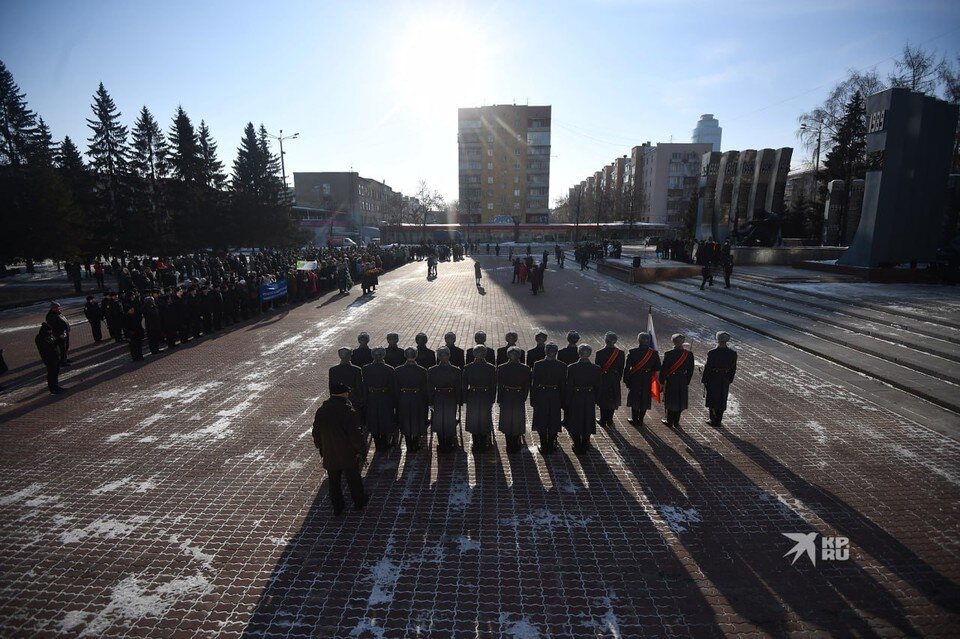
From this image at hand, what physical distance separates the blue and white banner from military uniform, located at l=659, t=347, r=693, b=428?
15268 millimetres

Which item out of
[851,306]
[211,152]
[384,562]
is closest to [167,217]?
[211,152]

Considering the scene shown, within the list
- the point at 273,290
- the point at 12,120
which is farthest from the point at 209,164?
the point at 273,290

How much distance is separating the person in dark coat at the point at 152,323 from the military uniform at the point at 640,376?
37.9ft

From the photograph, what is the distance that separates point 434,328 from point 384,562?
398 inches

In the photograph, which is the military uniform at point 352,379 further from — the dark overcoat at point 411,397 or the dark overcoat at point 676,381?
the dark overcoat at point 676,381

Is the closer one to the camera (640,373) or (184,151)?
(640,373)

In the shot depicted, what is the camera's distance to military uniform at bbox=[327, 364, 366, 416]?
636 cm

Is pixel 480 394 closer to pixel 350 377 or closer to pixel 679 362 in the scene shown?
pixel 350 377

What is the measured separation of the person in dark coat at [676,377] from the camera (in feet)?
23.2

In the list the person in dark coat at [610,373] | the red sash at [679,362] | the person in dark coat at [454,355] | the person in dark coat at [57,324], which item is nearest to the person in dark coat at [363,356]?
the person in dark coat at [454,355]

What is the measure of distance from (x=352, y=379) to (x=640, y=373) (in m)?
4.40

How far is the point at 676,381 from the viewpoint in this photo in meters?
7.18

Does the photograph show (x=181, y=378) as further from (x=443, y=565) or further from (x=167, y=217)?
(x=167, y=217)

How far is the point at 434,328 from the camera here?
46.6ft
